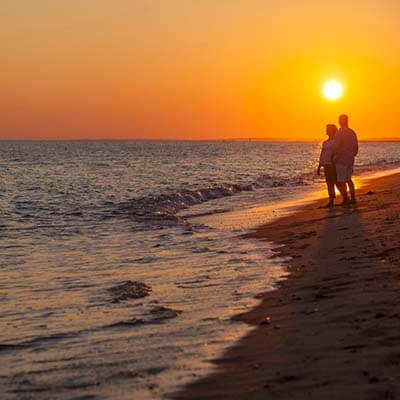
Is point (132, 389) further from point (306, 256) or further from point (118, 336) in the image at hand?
point (306, 256)

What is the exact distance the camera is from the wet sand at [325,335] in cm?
488

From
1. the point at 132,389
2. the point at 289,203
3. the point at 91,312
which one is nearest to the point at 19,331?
the point at 91,312

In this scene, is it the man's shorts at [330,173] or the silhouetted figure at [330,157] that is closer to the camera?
the silhouetted figure at [330,157]

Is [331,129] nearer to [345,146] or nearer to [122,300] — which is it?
[345,146]

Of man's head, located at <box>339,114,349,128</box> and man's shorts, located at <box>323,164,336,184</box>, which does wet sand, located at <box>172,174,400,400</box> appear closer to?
man's head, located at <box>339,114,349,128</box>

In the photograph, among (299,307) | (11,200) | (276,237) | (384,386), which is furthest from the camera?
(11,200)

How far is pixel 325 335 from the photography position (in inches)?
236

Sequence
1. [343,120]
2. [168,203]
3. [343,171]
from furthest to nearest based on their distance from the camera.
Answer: [168,203] → [343,171] → [343,120]

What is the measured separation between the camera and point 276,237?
13219 millimetres

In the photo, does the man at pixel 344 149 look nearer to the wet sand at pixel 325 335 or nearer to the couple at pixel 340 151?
the couple at pixel 340 151

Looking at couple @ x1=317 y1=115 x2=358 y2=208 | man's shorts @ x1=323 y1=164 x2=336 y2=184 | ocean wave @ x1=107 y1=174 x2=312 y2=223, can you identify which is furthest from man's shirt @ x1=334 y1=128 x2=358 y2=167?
ocean wave @ x1=107 y1=174 x2=312 y2=223

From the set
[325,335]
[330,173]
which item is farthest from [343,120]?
[325,335]

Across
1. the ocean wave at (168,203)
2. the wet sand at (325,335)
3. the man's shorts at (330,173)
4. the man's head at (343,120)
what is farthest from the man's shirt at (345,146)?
the wet sand at (325,335)

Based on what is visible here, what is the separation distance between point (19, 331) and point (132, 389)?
223 centimetres
